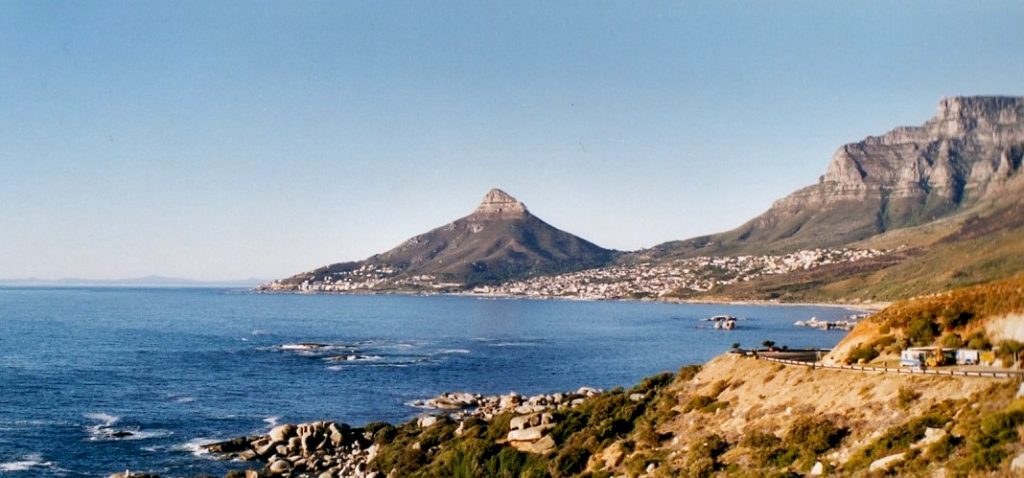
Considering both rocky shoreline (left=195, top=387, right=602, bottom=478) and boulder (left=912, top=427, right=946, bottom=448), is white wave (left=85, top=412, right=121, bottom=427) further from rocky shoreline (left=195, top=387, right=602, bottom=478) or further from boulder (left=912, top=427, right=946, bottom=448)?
boulder (left=912, top=427, right=946, bottom=448)

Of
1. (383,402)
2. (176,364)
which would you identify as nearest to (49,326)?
(176,364)

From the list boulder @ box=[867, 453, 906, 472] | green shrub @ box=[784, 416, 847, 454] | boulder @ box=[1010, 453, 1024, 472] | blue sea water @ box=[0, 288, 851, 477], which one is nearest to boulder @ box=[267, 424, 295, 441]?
blue sea water @ box=[0, 288, 851, 477]

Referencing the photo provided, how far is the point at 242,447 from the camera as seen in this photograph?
199ft

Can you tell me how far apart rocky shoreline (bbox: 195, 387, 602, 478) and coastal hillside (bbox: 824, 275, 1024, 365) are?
17263 millimetres

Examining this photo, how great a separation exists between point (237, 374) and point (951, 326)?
285 feet

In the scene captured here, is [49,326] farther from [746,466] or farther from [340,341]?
[746,466]

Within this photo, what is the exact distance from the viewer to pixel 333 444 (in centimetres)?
6000

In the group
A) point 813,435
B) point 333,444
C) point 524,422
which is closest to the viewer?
point 813,435

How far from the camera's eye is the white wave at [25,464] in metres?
53.9

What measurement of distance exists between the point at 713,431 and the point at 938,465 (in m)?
14.1

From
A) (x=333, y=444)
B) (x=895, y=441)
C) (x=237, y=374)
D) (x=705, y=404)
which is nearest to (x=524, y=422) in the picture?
(x=705, y=404)

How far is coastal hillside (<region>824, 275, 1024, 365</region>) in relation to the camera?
35844 mm

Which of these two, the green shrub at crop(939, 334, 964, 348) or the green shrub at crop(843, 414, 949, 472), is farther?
the green shrub at crop(939, 334, 964, 348)

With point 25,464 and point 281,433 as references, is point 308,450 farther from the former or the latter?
point 25,464
